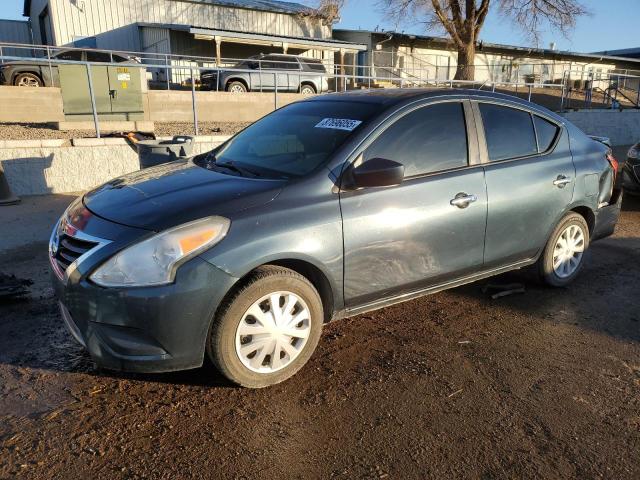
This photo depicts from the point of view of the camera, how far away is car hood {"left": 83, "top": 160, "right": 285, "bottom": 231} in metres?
2.83

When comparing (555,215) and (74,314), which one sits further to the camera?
(555,215)

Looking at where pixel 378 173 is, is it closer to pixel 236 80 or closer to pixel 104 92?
pixel 104 92

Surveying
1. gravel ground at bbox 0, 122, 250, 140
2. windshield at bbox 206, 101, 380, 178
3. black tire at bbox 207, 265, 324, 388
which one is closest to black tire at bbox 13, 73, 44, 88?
gravel ground at bbox 0, 122, 250, 140

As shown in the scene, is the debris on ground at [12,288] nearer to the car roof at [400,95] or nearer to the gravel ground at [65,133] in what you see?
the car roof at [400,95]

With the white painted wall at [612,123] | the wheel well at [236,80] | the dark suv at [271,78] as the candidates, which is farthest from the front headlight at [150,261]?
the white painted wall at [612,123]

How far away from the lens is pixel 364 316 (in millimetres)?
4059

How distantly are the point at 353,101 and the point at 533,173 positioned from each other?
152 cm

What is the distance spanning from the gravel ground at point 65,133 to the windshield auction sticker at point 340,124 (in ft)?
24.1

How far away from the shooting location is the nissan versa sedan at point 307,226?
2.69m

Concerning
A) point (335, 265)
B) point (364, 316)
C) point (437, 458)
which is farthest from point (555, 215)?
point (437, 458)

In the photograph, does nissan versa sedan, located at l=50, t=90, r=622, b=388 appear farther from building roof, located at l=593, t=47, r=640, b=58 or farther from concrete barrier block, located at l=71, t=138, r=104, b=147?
building roof, located at l=593, t=47, r=640, b=58

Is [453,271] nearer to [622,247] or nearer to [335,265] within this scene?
[335,265]

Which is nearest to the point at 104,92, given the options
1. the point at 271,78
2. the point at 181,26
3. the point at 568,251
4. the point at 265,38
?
the point at 568,251

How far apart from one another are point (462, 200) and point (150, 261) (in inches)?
83.4
